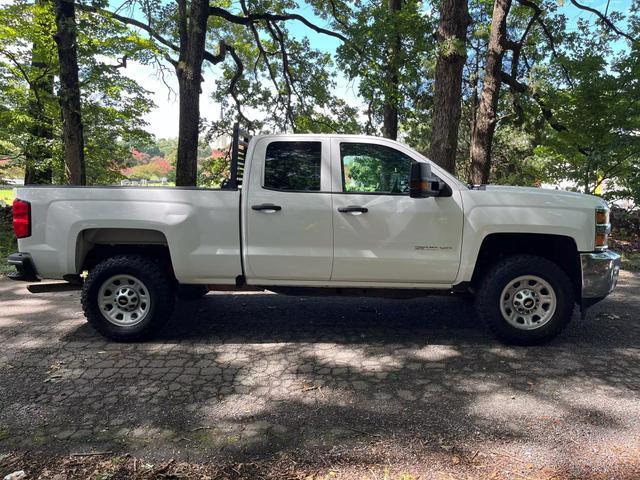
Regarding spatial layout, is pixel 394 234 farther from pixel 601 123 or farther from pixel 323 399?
pixel 601 123

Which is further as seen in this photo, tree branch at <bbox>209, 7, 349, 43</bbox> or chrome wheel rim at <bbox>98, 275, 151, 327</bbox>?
tree branch at <bbox>209, 7, 349, 43</bbox>

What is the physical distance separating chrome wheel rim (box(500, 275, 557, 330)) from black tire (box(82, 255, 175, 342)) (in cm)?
332

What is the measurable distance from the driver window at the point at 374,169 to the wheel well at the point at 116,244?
1.96m

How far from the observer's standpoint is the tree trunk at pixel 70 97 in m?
11.8

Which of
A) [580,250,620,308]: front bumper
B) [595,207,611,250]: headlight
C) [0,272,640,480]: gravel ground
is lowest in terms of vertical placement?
[0,272,640,480]: gravel ground

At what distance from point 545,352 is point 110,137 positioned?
15294 millimetres

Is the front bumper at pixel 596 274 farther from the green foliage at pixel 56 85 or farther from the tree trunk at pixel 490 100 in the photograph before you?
the green foliage at pixel 56 85

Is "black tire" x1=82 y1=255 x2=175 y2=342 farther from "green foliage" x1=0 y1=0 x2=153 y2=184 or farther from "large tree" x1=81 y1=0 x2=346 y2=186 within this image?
"green foliage" x1=0 y1=0 x2=153 y2=184

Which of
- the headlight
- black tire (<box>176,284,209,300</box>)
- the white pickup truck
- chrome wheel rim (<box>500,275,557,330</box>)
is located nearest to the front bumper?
the white pickup truck

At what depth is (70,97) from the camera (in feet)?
38.5

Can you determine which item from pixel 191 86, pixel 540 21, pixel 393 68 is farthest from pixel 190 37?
pixel 540 21

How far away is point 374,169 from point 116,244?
272 centimetres

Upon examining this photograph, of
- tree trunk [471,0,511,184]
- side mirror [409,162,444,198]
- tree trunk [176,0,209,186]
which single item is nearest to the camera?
side mirror [409,162,444,198]

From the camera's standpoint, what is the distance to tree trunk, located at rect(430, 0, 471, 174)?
876 cm
